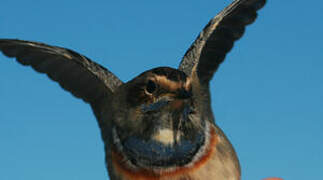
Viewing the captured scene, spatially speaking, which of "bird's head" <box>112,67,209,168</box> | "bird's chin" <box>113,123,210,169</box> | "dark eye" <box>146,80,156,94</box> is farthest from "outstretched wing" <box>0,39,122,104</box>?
"dark eye" <box>146,80,156,94</box>

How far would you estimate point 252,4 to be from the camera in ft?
27.5

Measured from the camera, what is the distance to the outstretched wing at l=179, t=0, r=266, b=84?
27.5 ft

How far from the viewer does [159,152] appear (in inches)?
255

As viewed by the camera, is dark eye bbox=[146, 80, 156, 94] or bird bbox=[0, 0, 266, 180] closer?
dark eye bbox=[146, 80, 156, 94]

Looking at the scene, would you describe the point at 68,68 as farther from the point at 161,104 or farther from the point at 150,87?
the point at 161,104

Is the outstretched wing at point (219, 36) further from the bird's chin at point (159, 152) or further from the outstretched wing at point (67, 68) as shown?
the bird's chin at point (159, 152)

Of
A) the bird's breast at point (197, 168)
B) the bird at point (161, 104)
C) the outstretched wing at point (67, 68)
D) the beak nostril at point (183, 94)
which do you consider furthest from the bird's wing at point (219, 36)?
the beak nostril at point (183, 94)

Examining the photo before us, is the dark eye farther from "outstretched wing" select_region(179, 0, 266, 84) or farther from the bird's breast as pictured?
"outstretched wing" select_region(179, 0, 266, 84)

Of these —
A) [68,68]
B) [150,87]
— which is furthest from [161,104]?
[68,68]

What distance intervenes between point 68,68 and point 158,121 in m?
2.72

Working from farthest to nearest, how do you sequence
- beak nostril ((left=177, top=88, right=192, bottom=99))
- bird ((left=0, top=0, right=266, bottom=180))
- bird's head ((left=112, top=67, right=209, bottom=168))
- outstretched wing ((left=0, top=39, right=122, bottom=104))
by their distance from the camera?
outstretched wing ((left=0, top=39, right=122, bottom=104))
bird ((left=0, top=0, right=266, bottom=180))
bird's head ((left=112, top=67, right=209, bottom=168))
beak nostril ((left=177, top=88, right=192, bottom=99))

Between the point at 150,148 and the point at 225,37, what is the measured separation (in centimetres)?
308

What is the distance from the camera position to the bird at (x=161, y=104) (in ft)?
20.3

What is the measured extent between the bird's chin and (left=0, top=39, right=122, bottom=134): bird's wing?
5.20 feet
